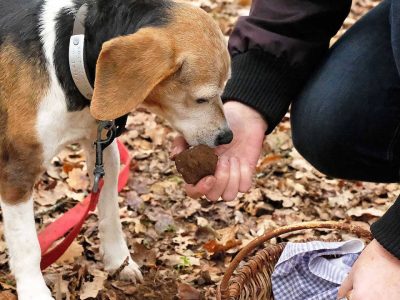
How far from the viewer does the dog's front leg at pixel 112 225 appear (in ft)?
11.3

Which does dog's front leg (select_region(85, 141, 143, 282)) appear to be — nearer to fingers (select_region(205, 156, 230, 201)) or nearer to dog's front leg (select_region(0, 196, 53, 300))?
dog's front leg (select_region(0, 196, 53, 300))

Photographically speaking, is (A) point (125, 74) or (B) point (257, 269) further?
(B) point (257, 269)

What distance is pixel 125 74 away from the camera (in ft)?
8.41

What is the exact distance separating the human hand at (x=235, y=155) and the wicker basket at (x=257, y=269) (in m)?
0.27

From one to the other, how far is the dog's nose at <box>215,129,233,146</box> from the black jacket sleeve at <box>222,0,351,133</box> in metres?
0.23

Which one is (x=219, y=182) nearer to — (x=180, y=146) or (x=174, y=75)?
(x=180, y=146)

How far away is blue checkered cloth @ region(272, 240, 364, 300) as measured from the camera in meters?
3.19

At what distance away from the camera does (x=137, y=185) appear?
448cm

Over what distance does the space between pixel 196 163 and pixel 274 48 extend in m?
0.70

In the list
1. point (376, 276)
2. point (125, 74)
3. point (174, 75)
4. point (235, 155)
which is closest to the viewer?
point (376, 276)

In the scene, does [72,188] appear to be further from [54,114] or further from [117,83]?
[117,83]

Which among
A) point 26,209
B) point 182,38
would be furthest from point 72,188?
point 182,38

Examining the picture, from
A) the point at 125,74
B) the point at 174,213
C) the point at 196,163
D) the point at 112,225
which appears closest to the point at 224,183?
the point at 196,163

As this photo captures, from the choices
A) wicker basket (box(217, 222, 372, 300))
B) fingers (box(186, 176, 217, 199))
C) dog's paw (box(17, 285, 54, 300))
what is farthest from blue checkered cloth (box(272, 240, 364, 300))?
dog's paw (box(17, 285, 54, 300))
